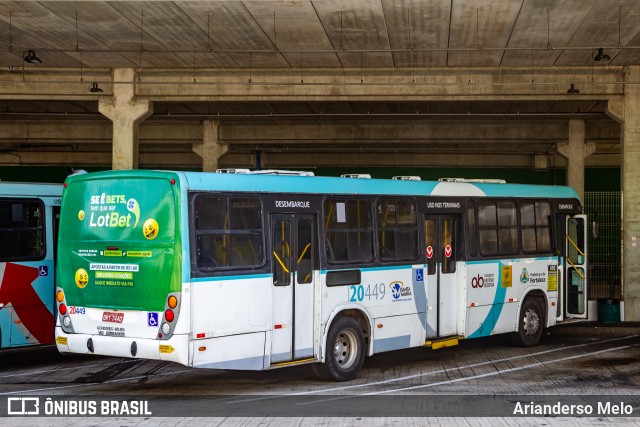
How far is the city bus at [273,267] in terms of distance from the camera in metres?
11.2

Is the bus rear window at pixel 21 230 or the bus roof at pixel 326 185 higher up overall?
the bus roof at pixel 326 185

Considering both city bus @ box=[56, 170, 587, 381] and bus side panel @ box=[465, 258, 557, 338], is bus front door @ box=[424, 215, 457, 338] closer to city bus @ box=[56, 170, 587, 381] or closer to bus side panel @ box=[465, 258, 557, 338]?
city bus @ box=[56, 170, 587, 381]

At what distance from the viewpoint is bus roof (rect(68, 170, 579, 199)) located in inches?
455

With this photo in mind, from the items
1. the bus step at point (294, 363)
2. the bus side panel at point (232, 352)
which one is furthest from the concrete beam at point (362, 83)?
the bus side panel at point (232, 352)

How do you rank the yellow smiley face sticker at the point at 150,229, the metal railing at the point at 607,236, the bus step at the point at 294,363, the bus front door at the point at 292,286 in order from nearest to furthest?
the yellow smiley face sticker at the point at 150,229 < the bus step at the point at 294,363 < the bus front door at the point at 292,286 < the metal railing at the point at 607,236

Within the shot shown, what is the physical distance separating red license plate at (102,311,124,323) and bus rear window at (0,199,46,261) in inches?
132

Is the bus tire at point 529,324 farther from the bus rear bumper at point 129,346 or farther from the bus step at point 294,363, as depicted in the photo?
the bus rear bumper at point 129,346

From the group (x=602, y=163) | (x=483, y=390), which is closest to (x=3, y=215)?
(x=483, y=390)

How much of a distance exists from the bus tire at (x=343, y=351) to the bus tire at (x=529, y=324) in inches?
188

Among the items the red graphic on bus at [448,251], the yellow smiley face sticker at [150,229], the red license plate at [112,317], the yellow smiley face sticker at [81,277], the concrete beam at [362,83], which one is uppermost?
the concrete beam at [362,83]

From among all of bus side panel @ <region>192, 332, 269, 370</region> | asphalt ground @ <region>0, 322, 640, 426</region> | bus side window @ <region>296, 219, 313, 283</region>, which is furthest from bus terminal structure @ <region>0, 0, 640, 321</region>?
bus side panel @ <region>192, 332, 269, 370</region>

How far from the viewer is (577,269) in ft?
61.1

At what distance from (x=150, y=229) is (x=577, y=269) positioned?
10.3m

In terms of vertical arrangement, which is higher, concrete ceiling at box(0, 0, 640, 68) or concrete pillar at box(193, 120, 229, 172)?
concrete ceiling at box(0, 0, 640, 68)
